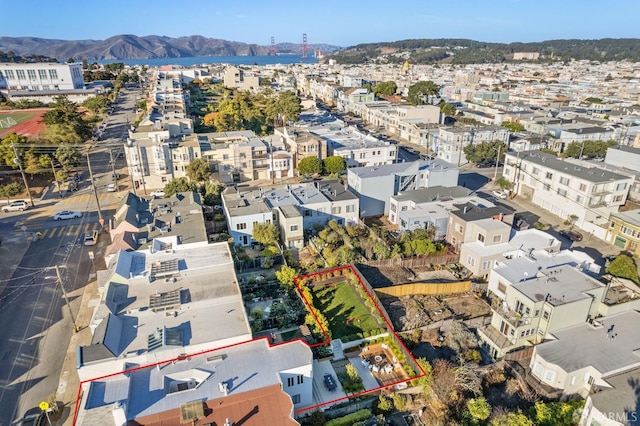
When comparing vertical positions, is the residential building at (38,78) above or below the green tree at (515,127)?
above

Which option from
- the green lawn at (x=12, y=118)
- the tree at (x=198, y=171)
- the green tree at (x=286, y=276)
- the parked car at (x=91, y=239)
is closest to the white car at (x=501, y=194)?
the green tree at (x=286, y=276)

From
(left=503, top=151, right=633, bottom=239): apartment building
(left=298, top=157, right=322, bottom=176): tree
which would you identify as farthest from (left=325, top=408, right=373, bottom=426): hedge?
(left=298, top=157, right=322, bottom=176): tree

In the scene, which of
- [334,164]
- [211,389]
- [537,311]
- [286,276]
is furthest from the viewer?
[334,164]

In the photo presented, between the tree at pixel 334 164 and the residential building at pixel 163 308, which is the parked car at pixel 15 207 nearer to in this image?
the residential building at pixel 163 308

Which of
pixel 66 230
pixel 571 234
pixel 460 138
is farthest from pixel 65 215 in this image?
pixel 460 138

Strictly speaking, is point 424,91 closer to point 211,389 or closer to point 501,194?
point 501,194

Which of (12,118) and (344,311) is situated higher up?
(12,118)

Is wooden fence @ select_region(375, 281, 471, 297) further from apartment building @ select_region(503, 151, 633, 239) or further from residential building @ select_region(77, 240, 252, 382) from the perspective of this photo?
apartment building @ select_region(503, 151, 633, 239)
